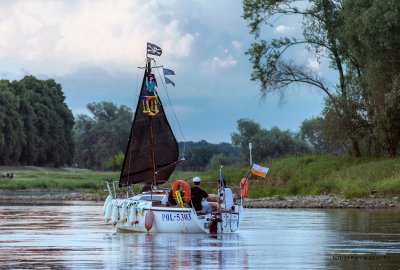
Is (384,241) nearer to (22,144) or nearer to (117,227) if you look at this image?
(117,227)

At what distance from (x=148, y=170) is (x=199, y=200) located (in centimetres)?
639

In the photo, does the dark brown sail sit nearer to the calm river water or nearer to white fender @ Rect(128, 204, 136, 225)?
the calm river water

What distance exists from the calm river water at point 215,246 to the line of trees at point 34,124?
11449 cm

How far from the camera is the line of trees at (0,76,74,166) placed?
162250 millimetres

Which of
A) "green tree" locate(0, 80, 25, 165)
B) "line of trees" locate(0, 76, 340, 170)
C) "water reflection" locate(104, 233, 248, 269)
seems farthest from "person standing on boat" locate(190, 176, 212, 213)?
"green tree" locate(0, 80, 25, 165)

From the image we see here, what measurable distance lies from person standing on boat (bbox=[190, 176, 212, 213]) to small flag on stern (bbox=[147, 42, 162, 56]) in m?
7.38

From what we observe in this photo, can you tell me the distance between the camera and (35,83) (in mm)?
185000

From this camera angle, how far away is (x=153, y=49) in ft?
142

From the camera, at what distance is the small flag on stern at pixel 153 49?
4328 cm

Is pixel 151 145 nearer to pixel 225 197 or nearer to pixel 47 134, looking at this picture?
pixel 225 197

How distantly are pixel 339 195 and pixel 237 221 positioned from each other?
3071 centimetres

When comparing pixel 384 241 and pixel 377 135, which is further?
pixel 377 135

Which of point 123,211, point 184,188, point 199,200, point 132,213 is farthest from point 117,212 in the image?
point 184,188

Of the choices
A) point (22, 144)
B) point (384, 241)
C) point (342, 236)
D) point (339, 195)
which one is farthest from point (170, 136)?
point (22, 144)
